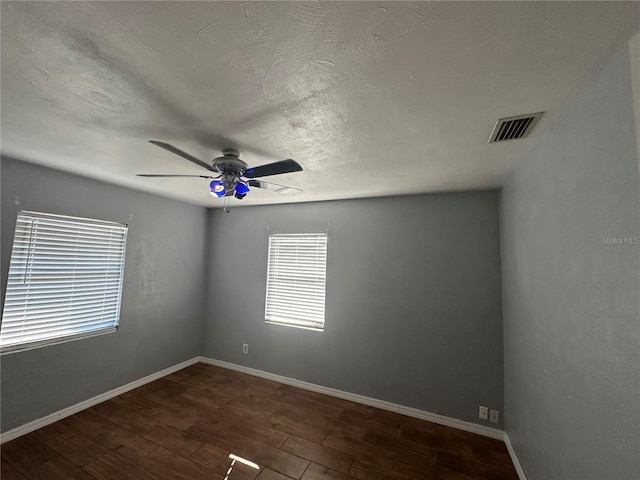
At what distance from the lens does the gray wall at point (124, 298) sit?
2.23 meters

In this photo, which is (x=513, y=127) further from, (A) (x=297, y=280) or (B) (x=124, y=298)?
(B) (x=124, y=298)

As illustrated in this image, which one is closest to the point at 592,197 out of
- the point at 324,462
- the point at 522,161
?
the point at 522,161

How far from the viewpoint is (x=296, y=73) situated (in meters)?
1.07

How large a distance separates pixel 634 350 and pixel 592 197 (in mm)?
621

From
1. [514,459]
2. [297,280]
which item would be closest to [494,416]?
[514,459]

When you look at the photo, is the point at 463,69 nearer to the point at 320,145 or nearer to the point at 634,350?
the point at 320,145

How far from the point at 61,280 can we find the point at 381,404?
12.1 feet

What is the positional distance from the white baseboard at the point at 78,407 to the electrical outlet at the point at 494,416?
158 inches

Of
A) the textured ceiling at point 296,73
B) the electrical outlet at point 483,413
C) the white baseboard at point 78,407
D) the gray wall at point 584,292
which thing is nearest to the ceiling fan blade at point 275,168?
the textured ceiling at point 296,73

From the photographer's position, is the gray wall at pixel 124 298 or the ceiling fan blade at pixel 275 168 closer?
the ceiling fan blade at pixel 275 168

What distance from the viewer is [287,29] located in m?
0.87

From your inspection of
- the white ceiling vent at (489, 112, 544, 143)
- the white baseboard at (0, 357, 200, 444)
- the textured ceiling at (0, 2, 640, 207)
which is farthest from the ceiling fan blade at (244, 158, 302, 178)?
the white baseboard at (0, 357, 200, 444)

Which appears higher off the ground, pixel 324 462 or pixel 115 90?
pixel 115 90

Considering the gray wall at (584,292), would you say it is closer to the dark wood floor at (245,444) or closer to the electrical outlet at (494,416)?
the electrical outlet at (494,416)
